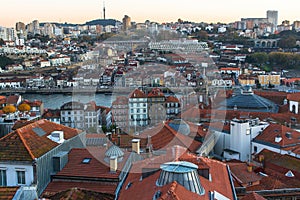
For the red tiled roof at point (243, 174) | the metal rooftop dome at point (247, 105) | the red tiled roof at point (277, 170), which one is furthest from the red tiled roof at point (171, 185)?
the metal rooftop dome at point (247, 105)

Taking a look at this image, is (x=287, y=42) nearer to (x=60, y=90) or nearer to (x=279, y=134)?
(x=60, y=90)

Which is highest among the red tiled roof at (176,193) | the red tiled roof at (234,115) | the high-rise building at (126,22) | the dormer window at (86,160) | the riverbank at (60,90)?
the high-rise building at (126,22)

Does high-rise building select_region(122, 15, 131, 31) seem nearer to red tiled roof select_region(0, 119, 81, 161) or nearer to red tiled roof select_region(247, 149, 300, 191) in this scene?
red tiled roof select_region(247, 149, 300, 191)

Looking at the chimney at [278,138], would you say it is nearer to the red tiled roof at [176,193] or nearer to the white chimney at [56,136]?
the white chimney at [56,136]

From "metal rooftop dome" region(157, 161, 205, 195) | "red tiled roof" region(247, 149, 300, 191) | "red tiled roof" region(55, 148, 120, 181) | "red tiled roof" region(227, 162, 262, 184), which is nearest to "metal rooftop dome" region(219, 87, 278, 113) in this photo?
"red tiled roof" region(247, 149, 300, 191)

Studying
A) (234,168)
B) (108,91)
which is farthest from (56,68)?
(234,168)

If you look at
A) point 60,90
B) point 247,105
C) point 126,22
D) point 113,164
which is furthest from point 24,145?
point 126,22
